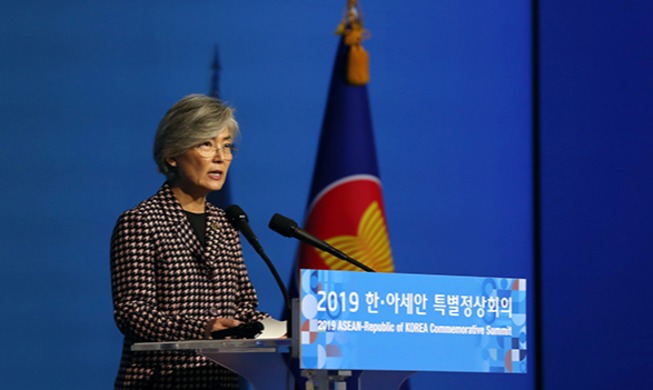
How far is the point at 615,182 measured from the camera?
472 centimetres

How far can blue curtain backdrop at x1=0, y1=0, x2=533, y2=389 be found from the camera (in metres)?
3.78

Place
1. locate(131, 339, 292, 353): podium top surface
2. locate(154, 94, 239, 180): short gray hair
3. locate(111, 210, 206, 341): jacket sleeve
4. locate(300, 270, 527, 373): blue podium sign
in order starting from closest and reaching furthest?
locate(300, 270, 527, 373): blue podium sign → locate(131, 339, 292, 353): podium top surface → locate(111, 210, 206, 341): jacket sleeve → locate(154, 94, 239, 180): short gray hair

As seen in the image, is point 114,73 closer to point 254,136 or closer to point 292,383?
point 254,136

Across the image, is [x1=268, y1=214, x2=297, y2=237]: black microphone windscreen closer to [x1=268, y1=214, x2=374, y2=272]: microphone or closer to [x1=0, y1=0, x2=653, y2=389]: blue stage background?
[x1=268, y1=214, x2=374, y2=272]: microphone

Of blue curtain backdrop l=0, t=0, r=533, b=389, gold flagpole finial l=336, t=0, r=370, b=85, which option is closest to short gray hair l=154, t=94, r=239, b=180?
blue curtain backdrop l=0, t=0, r=533, b=389

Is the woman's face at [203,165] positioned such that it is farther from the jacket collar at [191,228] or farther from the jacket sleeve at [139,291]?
the jacket sleeve at [139,291]

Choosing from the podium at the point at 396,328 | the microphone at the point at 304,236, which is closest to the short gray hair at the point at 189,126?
the microphone at the point at 304,236

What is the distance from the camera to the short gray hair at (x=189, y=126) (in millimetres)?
2826

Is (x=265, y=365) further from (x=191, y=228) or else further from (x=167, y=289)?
(x=191, y=228)

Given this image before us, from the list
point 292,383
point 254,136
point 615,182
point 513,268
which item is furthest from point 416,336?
point 615,182

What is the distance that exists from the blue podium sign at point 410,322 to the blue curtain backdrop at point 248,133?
1.92 m

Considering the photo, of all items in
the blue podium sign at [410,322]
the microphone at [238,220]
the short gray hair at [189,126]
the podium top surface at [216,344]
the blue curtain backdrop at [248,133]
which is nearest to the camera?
the blue podium sign at [410,322]

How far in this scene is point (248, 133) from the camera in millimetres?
4113

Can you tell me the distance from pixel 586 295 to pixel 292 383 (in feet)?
8.39
